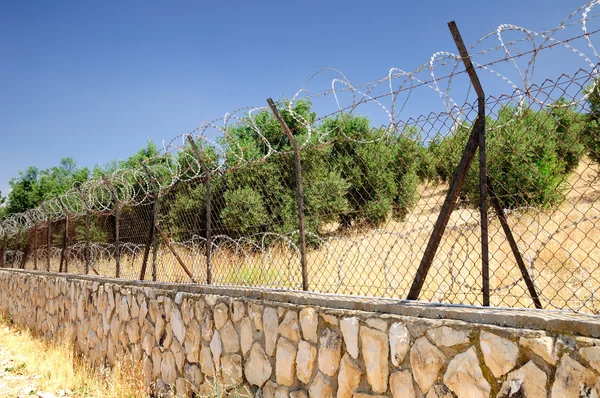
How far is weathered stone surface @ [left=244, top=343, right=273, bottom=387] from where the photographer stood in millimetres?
4043

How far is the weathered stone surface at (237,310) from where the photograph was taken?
14.4 ft

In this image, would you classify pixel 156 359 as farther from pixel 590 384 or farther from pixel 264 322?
pixel 590 384

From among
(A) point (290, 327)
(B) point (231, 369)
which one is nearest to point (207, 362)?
(B) point (231, 369)

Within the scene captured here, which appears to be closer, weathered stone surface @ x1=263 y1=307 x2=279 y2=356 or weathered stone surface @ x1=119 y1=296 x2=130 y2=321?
weathered stone surface @ x1=263 y1=307 x2=279 y2=356

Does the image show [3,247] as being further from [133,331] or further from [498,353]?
[498,353]

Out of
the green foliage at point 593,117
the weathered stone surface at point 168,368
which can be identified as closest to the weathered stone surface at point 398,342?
the green foliage at point 593,117

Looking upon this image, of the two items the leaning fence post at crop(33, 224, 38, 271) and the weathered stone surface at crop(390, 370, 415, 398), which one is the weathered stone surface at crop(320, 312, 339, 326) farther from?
the leaning fence post at crop(33, 224, 38, 271)

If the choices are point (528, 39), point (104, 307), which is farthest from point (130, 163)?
point (528, 39)

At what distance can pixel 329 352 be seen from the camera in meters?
3.46

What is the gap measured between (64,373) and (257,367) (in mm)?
3996

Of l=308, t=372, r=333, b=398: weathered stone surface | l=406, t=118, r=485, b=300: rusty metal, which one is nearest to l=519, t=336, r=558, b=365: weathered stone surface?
l=406, t=118, r=485, b=300: rusty metal

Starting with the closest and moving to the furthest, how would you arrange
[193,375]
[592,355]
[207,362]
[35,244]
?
[592,355], [207,362], [193,375], [35,244]

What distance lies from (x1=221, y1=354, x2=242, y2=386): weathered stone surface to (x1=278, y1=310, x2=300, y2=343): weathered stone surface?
2.21ft

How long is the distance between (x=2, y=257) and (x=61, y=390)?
1165 centimetres
